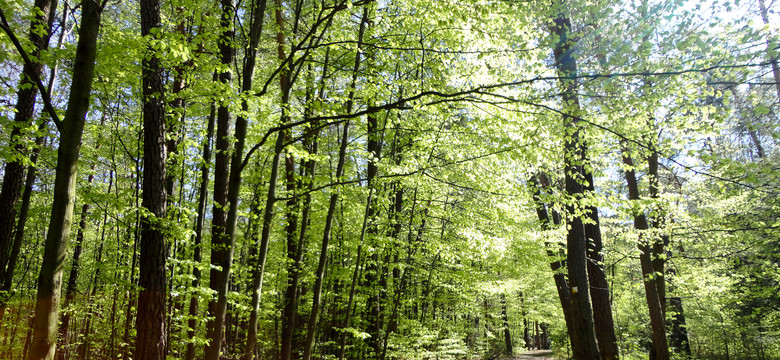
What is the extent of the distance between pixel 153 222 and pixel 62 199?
3.09 meters

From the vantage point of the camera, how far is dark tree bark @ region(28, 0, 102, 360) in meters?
2.54

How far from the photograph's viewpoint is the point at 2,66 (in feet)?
27.3

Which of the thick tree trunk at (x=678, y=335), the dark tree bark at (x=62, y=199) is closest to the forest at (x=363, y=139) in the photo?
the dark tree bark at (x=62, y=199)

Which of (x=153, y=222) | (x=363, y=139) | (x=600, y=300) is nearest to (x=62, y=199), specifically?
(x=153, y=222)

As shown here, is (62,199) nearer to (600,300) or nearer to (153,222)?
(153,222)

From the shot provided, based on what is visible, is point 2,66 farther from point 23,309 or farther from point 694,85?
point 694,85

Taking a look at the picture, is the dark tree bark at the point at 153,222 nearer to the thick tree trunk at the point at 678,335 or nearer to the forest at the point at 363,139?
the forest at the point at 363,139

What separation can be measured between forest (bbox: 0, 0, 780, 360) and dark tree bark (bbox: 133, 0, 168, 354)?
31 mm

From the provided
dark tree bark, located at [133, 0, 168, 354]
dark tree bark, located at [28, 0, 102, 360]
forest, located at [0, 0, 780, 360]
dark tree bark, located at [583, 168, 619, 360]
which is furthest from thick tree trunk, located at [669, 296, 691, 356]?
dark tree bark, located at [28, 0, 102, 360]

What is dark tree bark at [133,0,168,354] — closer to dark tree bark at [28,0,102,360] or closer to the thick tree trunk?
dark tree bark at [28,0,102,360]

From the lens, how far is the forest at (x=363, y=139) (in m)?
4.05

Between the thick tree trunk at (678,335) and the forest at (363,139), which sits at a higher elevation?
the forest at (363,139)

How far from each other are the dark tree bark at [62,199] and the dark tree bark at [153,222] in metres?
2.76

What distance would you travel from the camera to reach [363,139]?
1158 centimetres
